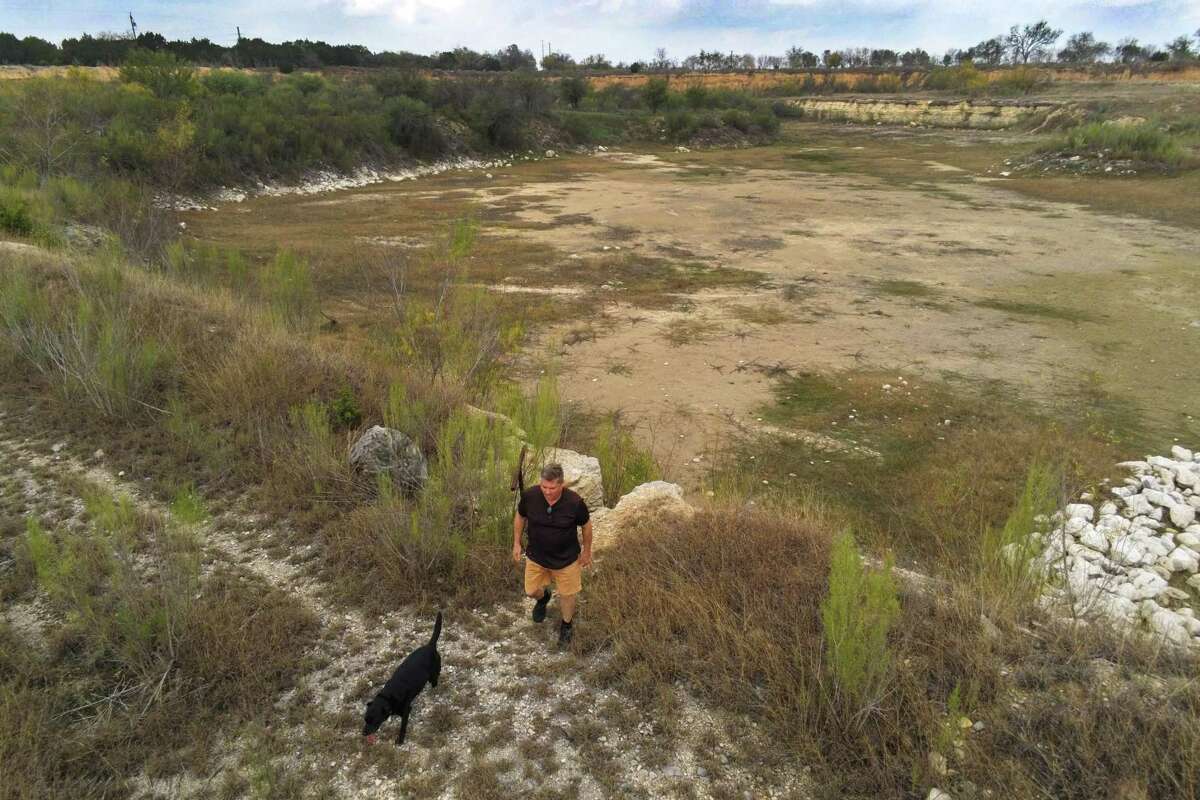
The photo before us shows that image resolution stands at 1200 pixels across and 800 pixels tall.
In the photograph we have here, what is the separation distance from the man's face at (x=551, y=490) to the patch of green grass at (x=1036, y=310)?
12.4 meters

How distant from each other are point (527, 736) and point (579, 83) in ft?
192

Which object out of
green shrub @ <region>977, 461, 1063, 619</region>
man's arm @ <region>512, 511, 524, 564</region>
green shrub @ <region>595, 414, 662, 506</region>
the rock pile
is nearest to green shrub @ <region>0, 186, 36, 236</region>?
green shrub @ <region>595, 414, 662, 506</region>

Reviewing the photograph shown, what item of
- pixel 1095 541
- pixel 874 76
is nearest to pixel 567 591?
pixel 1095 541

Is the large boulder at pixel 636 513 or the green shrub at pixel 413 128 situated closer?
the large boulder at pixel 636 513

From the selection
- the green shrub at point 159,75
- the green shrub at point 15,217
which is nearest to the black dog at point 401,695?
the green shrub at point 15,217

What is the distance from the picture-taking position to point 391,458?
559 cm

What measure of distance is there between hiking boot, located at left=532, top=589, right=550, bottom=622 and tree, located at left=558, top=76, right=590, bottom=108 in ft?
185

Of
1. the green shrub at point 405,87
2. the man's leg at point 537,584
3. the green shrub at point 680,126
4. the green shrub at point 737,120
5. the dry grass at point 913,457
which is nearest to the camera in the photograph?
the man's leg at point 537,584

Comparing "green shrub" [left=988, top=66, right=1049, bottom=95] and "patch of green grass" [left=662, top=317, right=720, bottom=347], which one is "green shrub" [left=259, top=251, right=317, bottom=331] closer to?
"patch of green grass" [left=662, top=317, right=720, bottom=347]

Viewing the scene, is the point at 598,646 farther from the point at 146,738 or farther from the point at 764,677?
the point at 146,738

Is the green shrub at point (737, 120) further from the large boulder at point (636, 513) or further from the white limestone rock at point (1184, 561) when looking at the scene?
the large boulder at point (636, 513)

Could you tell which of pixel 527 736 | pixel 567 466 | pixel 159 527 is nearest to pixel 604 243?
pixel 567 466

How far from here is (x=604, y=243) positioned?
18562mm

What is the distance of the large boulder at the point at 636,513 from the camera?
5.22 m
